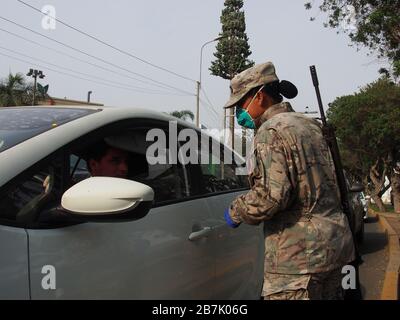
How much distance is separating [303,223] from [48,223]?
3.94 feet

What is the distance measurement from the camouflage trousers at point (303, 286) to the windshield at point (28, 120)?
3.98 ft

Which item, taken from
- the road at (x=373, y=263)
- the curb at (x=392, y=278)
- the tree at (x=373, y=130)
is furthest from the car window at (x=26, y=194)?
the tree at (x=373, y=130)

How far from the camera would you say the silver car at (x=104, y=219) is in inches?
69.6

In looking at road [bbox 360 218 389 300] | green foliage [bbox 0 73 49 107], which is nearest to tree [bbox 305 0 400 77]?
road [bbox 360 218 389 300]

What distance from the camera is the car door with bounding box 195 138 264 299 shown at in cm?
298

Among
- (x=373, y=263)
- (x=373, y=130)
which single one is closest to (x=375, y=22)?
(x=373, y=263)

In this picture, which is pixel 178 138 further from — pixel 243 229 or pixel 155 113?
pixel 243 229

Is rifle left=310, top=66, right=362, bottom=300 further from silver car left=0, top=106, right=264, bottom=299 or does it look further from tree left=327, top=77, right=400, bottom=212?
tree left=327, top=77, right=400, bottom=212

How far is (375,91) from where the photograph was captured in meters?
28.9

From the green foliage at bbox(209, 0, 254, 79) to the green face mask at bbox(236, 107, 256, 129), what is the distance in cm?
3049

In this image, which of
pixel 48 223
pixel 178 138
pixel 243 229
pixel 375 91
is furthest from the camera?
pixel 375 91

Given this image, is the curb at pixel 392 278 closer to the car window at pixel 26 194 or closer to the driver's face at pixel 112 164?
the driver's face at pixel 112 164
